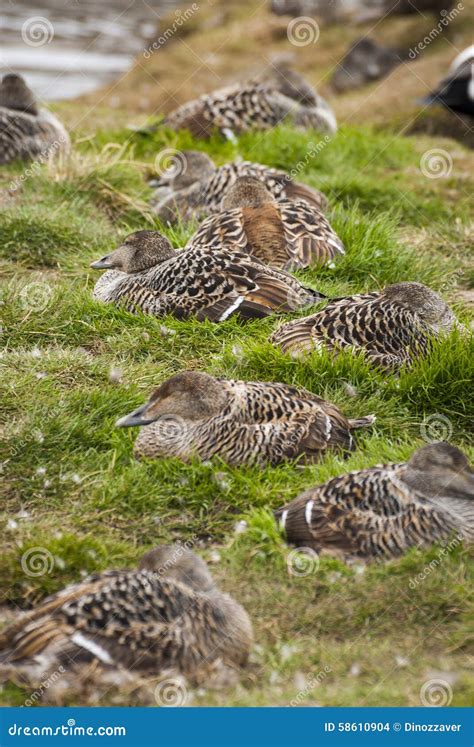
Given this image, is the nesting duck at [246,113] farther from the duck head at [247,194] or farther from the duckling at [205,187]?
the duck head at [247,194]

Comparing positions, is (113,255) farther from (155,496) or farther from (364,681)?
(364,681)

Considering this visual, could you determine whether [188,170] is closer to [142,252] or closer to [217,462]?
[142,252]

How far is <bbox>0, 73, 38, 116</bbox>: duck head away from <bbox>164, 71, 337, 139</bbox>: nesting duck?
4.32 ft

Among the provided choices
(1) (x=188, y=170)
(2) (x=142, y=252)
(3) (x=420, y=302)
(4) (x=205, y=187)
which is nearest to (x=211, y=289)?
(2) (x=142, y=252)

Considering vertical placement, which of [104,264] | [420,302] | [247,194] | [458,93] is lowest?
[104,264]

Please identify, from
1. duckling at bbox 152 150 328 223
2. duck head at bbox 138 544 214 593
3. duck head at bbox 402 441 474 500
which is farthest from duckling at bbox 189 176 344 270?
duck head at bbox 138 544 214 593

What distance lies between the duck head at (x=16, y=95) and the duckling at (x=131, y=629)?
6587 mm

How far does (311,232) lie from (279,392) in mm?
2245

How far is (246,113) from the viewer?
9.89 m

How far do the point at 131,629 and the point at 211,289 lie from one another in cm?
281

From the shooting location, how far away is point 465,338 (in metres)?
→ 5.79

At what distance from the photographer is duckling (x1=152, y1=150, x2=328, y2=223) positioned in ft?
25.5

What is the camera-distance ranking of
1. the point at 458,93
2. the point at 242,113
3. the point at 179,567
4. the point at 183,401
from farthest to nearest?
the point at 458,93, the point at 242,113, the point at 183,401, the point at 179,567

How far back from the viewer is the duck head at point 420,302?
19.0 feet
